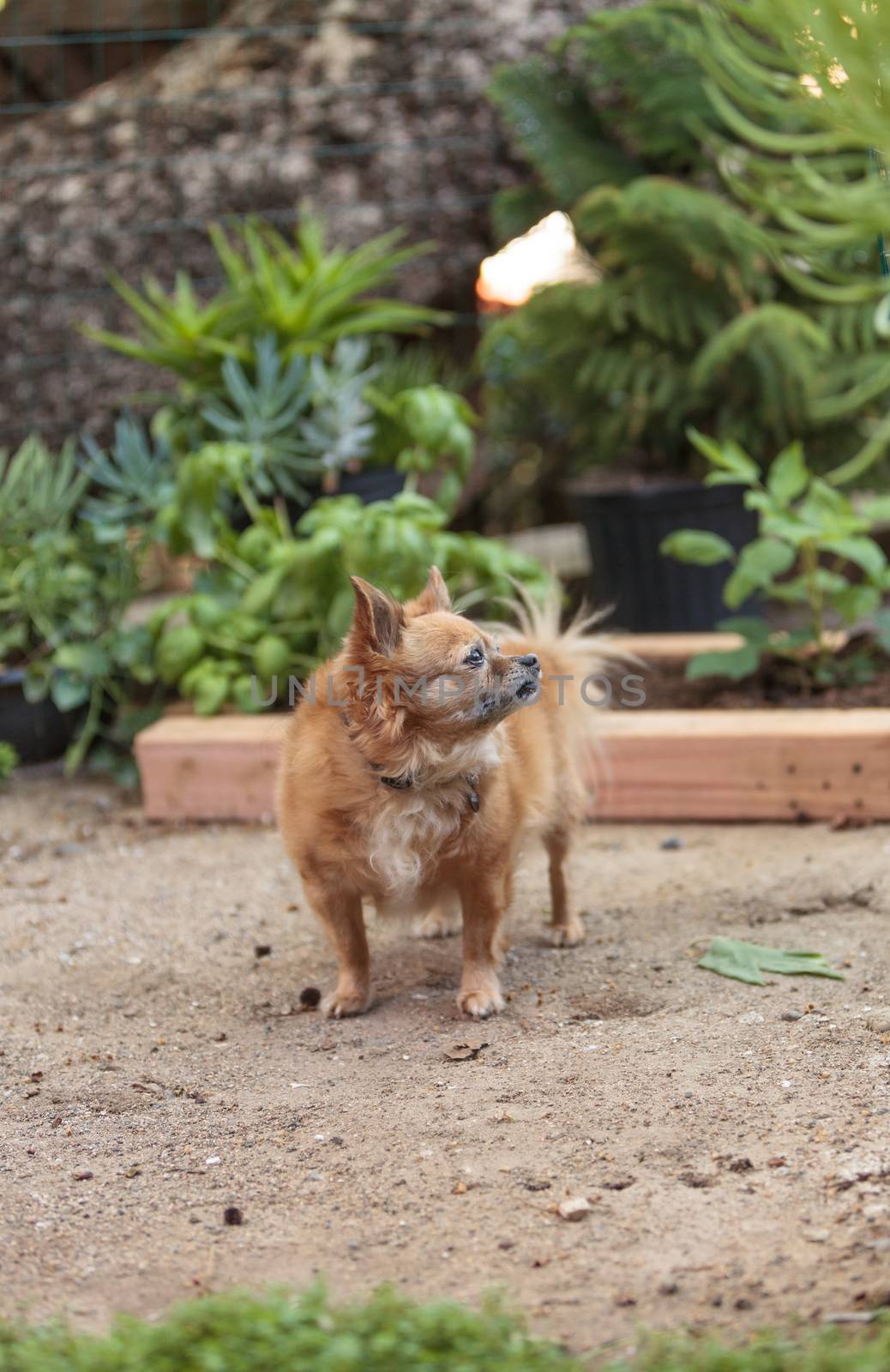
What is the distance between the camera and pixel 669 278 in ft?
17.7

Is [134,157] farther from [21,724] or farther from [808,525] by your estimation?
[808,525]

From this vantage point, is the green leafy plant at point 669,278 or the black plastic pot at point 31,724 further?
the green leafy plant at point 669,278

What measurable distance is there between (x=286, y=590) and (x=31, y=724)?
113 cm

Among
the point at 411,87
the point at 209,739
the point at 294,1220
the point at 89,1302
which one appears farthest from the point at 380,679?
the point at 411,87

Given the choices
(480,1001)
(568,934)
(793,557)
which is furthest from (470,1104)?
(793,557)

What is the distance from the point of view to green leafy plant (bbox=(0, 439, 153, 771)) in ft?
15.8

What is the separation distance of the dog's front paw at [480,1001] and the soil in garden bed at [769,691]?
1.85 meters

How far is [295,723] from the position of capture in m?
3.13

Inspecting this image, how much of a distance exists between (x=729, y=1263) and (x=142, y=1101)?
3.96ft

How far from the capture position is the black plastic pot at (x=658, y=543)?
5395mm

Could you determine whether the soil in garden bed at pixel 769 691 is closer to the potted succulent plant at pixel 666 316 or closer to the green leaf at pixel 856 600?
the green leaf at pixel 856 600

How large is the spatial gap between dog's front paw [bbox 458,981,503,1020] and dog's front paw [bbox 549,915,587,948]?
445 millimetres

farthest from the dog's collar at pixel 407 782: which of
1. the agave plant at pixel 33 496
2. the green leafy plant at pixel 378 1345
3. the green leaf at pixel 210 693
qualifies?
the agave plant at pixel 33 496

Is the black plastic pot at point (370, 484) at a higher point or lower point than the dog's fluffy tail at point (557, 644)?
lower
